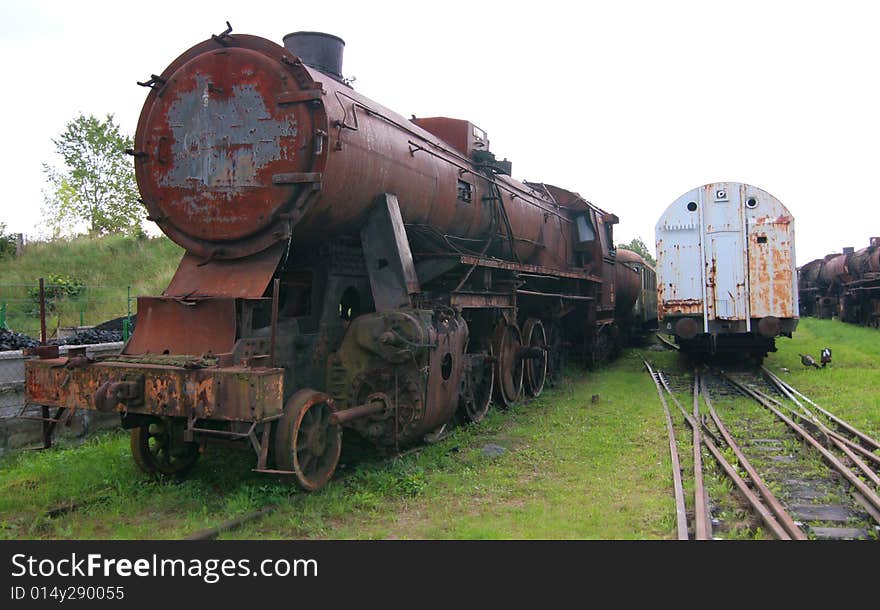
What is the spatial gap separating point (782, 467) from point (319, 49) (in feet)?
20.8

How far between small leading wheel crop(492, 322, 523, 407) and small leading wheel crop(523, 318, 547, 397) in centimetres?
50

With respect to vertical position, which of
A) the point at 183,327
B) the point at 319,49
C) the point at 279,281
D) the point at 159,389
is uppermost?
the point at 319,49

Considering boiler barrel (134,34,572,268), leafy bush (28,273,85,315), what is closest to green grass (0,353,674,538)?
boiler barrel (134,34,572,268)

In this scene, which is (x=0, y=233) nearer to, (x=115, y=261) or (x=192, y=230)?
(x=115, y=261)

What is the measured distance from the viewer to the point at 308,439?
18.8 feet

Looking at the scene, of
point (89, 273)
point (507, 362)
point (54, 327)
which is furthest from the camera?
point (89, 273)

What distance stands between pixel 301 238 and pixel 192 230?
3.11ft

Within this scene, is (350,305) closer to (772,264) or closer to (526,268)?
(526,268)

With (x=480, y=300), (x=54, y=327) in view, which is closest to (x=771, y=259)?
(x=480, y=300)

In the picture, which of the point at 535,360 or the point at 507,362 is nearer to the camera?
the point at 507,362

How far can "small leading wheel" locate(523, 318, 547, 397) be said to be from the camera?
1137cm

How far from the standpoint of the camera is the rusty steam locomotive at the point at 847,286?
24.2 m

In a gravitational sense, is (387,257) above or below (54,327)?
above

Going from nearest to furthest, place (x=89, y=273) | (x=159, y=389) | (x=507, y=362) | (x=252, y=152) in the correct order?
(x=159, y=389), (x=252, y=152), (x=507, y=362), (x=89, y=273)
